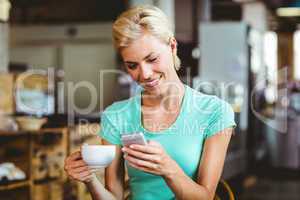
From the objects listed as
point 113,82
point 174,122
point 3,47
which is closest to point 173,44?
point 174,122

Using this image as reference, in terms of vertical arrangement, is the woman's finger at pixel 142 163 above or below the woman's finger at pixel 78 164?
above

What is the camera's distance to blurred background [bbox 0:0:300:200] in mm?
3527

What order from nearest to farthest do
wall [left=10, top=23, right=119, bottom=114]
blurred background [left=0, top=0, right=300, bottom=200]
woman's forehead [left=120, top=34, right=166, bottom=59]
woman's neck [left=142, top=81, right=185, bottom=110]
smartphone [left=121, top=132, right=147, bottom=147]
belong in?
1. smartphone [left=121, top=132, right=147, bottom=147]
2. woman's forehead [left=120, top=34, right=166, bottom=59]
3. woman's neck [left=142, top=81, right=185, bottom=110]
4. blurred background [left=0, top=0, right=300, bottom=200]
5. wall [left=10, top=23, right=119, bottom=114]

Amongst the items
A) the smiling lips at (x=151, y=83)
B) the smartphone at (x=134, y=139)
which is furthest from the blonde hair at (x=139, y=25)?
the smartphone at (x=134, y=139)

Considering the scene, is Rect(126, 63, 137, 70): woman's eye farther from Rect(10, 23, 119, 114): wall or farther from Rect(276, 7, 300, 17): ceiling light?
Rect(276, 7, 300, 17): ceiling light

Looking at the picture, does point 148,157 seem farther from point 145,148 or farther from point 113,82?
point 113,82

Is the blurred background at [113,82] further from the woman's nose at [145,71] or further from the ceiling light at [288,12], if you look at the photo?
the woman's nose at [145,71]

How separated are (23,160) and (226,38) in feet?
12.7

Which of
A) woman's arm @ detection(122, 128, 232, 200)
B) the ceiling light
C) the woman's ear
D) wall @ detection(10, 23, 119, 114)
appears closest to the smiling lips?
the woman's ear

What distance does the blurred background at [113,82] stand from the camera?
3.53 m

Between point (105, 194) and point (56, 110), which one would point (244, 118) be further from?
point (105, 194)

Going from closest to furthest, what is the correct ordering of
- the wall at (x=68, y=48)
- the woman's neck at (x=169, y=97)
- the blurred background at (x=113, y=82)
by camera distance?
the woman's neck at (x=169, y=97), the blurred background at (x=113, y=82), the wall at (x=68, y=48)

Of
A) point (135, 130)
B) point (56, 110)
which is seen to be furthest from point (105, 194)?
point (56, 110)

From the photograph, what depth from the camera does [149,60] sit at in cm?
157
